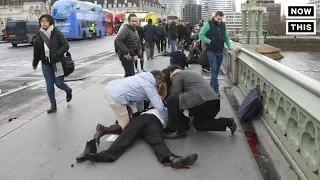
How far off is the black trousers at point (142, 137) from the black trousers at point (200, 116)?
25cm

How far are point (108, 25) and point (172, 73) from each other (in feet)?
168

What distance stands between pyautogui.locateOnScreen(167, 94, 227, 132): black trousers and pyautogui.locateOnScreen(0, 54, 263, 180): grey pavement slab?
132 mm

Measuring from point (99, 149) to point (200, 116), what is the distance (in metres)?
1.47

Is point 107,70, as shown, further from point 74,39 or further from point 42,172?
point 74,39

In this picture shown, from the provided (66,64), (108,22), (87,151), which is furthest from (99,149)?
(108,22)

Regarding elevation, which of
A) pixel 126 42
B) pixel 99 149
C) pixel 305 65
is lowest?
pixel 305 65

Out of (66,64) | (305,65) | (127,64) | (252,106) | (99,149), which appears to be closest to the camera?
(99,149)

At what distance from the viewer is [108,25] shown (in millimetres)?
55156

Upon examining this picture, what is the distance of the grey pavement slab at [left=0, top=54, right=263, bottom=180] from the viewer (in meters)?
4.11

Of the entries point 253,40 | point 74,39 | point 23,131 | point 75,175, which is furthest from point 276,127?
point 74,39

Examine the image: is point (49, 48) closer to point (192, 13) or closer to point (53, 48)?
point (53, 48)

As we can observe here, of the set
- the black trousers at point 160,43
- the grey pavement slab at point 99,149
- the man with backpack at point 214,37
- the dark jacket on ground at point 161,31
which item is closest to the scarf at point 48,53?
the grey pavement slab at point 99,149

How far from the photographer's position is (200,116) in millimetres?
5410

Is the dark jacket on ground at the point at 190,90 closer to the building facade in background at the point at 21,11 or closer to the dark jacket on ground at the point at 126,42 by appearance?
the dark jacket on ground at the point at 126,42
